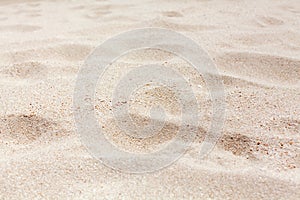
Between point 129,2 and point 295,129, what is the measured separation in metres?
1.44

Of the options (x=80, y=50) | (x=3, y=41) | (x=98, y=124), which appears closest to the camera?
(x=98, y=124)

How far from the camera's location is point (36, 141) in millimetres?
1166

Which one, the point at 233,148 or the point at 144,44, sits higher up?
the point at 144,44

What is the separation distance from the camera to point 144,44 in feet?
5.67

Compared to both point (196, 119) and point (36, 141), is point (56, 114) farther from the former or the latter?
point (196, 119)

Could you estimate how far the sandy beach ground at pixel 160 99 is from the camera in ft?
3.29

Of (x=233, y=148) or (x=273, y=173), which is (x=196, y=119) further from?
(x=273, y=173)

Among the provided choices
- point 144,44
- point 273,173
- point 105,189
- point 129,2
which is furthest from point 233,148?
point 129,2

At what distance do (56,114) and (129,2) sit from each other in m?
1.26

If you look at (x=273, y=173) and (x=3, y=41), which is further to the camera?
(x=3, y=41)

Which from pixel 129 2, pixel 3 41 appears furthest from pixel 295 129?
pixel 129 2

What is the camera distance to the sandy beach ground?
100 cm

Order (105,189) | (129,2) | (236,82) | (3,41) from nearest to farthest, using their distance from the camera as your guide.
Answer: (105,189) < (236,82) < (3,41) < (129,2)

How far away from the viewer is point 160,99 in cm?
136
